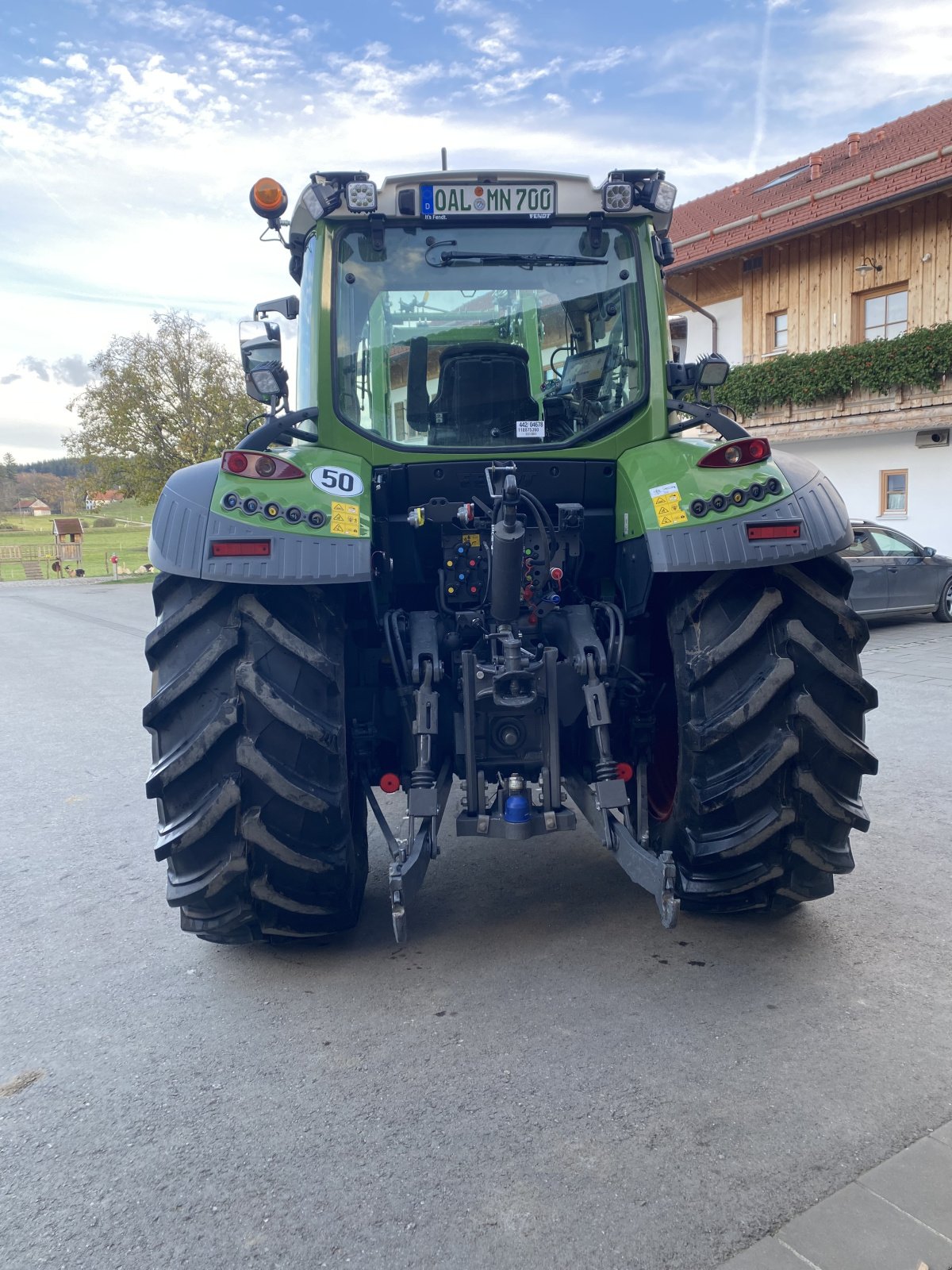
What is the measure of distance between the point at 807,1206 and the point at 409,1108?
1008mm

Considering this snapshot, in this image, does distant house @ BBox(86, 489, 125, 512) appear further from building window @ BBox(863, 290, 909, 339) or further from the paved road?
the paved road

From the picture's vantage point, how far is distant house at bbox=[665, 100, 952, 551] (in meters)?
17.9

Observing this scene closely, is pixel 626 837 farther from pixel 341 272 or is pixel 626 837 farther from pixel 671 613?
pixel 341 272

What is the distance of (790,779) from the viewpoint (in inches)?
129

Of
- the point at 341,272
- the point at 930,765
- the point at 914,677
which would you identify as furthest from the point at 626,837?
the point at 914,677

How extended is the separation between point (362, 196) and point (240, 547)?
1.51 metres

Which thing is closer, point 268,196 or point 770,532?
point 770,532

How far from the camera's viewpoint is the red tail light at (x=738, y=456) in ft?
11.4

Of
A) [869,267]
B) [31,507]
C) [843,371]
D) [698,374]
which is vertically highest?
[869,267]

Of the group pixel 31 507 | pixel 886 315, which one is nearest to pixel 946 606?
pixel 886 315

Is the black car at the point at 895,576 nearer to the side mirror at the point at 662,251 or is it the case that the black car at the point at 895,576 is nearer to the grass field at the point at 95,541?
the side mirror at the point at 662,251

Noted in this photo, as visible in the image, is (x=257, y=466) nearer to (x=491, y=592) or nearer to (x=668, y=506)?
(x=491, y=592)

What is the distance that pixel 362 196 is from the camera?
12.3 feet

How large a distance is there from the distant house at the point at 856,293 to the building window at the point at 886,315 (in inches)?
0.9
